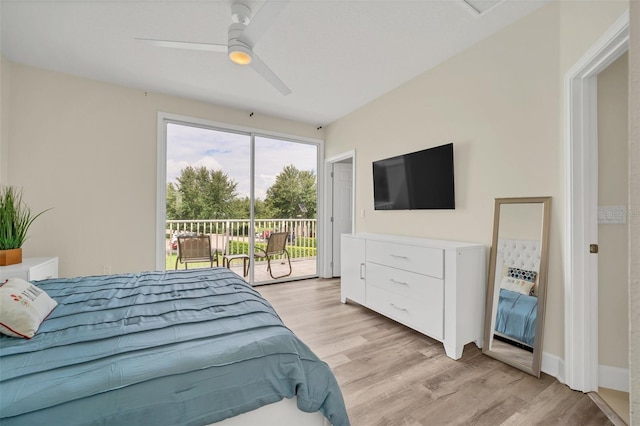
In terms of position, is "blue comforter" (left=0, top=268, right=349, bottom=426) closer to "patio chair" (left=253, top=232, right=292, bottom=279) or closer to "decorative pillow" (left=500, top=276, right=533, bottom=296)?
"decorative pillow" (left=500, top=276, right=533, bottom=296)

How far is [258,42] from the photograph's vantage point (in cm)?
255

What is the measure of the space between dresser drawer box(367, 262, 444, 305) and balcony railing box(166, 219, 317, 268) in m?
2.08

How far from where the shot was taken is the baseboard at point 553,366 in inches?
75.5

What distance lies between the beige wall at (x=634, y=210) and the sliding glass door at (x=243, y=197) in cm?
419

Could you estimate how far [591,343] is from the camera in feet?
5.92

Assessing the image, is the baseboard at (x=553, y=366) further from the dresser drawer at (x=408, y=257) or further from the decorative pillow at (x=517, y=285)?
the dresser drawer at (x=408, y=257)

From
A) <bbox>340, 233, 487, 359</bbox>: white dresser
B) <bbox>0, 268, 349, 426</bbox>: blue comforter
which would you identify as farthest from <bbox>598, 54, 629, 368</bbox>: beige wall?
<bbox>0, 268, 349, 426</bbox>: blue comforter

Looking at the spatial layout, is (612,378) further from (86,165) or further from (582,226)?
(86,165)

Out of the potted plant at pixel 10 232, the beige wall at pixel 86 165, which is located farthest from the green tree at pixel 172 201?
the potted plant at pixel 10 232

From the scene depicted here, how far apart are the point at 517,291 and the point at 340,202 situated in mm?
3233

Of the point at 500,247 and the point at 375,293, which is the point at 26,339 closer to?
the point at 375,293

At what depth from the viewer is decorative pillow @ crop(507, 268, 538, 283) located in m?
2.09

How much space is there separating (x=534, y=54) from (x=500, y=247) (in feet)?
4.96

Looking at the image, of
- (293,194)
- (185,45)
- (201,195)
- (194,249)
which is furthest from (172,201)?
(185,45)
